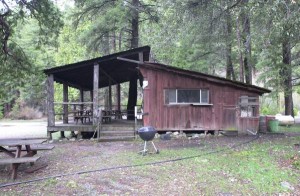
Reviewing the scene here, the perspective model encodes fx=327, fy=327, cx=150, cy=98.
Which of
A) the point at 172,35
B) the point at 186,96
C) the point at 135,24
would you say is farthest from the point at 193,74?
the point at 135,24

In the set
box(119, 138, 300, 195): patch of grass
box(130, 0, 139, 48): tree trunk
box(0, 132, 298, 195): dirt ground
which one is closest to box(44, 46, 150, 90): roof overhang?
box(130, 0, 139, 48): tree trunk

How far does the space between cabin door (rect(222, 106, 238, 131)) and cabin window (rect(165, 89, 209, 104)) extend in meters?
1.00

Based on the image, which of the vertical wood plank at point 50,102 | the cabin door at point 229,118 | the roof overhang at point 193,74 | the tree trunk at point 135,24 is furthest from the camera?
the tree trunk at point 135,24

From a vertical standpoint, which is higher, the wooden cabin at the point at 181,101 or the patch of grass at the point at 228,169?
the wooden cabin at the point at 181,101

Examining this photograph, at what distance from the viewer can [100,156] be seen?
962cm

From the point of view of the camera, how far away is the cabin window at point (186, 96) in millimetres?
14750

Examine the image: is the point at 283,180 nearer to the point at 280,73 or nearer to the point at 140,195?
the point at 140,195

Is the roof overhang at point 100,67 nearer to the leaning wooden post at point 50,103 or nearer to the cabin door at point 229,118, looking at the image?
the leaning wooden post at point 50,103

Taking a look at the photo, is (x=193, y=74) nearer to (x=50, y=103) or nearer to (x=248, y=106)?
(x=248, y=106)

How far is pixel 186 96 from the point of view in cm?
1482

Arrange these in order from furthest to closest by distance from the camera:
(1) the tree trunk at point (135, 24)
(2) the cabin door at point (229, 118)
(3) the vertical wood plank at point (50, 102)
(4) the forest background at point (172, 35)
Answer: (1) the tree trunk at point (135, 24), (2) the cabin door at point (229, 118), (3) the vertical wood plank at point (50, 102), (4) the forest background at point (172, 35)

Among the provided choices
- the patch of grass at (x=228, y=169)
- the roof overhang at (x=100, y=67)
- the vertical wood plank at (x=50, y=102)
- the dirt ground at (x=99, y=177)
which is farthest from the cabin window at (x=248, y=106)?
the vertical wood plank at (x=50, y=102)

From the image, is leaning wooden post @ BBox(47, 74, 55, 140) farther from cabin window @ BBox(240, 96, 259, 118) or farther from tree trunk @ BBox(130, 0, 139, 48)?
cabin window @ BBox(240, 96, 259, 118)

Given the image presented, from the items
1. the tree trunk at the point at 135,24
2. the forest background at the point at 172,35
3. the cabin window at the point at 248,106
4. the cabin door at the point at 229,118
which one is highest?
the tree trunk at the point at 135,24
